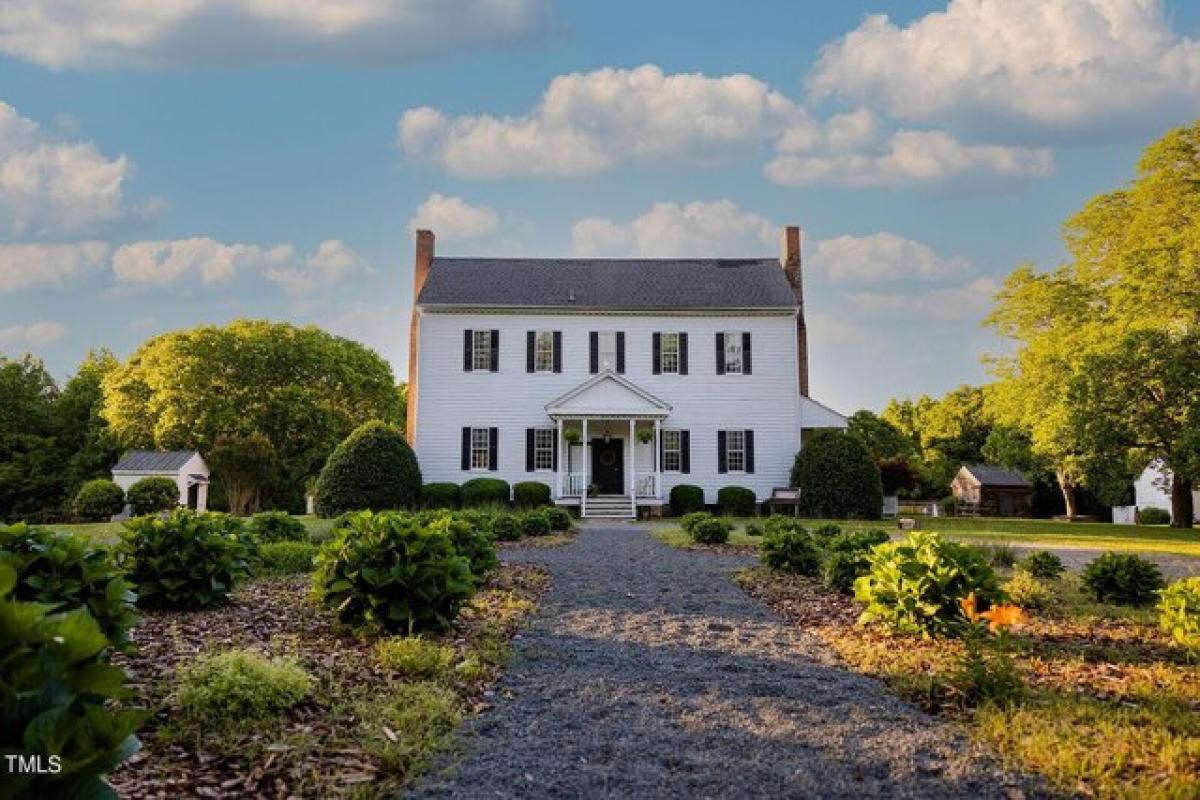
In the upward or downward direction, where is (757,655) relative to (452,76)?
downward

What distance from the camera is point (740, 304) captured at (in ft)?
95.5

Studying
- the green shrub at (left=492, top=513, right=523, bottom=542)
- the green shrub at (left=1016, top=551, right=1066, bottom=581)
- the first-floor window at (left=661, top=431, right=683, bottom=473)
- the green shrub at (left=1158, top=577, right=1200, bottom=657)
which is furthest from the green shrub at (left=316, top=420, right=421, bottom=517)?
the green shrub at (left=1158, top=577, right=1200, bottom=657)

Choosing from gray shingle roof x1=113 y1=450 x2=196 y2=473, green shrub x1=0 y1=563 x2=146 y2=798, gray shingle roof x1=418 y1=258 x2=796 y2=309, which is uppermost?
gray shingle roof x1=418 y1=258 x2=796 y2=309

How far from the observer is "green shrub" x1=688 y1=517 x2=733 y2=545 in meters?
15.7

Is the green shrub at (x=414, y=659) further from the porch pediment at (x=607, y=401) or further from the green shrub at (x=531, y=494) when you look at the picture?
the porch pediment at (x=607, y=401)

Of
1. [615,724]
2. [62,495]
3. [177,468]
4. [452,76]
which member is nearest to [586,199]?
[452,76]

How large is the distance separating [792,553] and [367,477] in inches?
615

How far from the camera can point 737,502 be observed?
27.0 metres

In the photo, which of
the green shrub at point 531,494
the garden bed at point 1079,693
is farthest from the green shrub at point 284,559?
the green shrub at point 531,494

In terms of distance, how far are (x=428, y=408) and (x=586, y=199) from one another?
1407 cm

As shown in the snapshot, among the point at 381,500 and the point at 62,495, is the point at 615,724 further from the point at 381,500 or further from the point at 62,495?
the point at 62,495

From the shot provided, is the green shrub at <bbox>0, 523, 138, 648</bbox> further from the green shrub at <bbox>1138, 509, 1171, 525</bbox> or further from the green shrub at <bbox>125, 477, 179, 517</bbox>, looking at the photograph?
the green shrub at <bbox>1138, 509, 1171, 525</bbox>

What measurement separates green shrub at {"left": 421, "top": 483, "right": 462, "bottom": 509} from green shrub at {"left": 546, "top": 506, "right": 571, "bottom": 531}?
7.58 meters

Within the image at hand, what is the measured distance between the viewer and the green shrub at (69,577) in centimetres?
480
